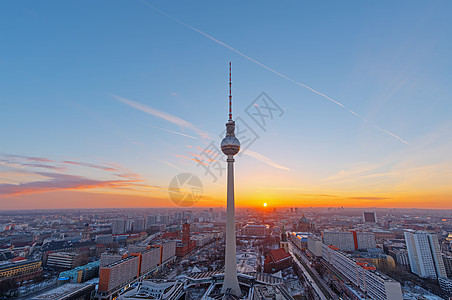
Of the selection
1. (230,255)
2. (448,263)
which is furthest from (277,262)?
(448,263)

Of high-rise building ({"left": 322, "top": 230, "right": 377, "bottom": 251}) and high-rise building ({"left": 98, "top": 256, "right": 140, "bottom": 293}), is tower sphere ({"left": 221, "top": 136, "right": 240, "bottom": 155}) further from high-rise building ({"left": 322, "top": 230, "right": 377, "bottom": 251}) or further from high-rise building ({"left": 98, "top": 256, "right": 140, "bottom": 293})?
high-rise building ({"left": 322, "top": 230, "right": 377, "bottom": 251})

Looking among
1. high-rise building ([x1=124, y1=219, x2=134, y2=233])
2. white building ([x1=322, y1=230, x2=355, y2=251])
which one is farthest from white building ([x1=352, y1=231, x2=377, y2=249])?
high-rise building ([x1=124, y1=219, x2=134, y2=233])

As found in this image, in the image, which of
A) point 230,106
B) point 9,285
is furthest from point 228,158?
point 9,285

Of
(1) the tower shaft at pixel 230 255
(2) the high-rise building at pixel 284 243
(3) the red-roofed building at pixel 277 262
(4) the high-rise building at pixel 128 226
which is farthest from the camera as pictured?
(4) the high-rise building at pixel 128 226

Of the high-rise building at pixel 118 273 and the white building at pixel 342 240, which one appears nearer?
the high-rise building at pixel 118 273

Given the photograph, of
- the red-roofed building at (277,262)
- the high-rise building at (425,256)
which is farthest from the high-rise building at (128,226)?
the high-rise building at (425,256)

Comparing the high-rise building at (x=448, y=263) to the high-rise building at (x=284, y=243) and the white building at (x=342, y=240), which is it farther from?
the high-rise building at (x=284, y=243)

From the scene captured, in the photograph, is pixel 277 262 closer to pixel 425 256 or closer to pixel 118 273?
pixel 425 256

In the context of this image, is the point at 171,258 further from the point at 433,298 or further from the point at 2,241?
the point at 2,241
